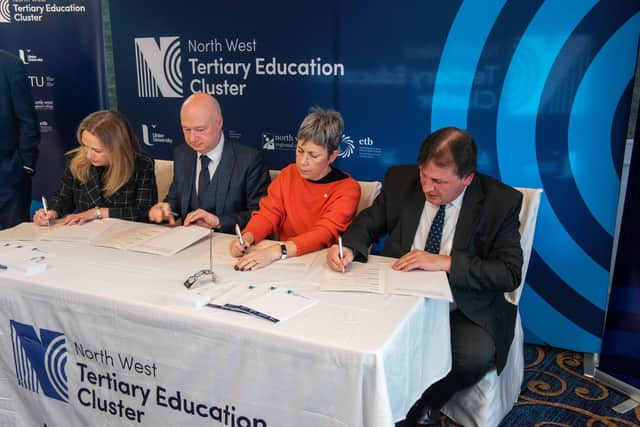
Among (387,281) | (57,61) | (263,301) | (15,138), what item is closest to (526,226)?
(387,281)

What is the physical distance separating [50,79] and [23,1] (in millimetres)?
668

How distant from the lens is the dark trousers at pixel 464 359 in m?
2.18

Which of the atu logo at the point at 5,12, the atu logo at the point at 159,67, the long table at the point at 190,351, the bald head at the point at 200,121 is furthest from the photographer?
the atu logo at the point at 5,12

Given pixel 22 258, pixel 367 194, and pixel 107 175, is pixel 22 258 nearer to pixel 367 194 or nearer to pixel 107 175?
pixel 107 175

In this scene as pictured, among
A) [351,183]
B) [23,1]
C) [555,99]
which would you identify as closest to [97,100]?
[23,1]

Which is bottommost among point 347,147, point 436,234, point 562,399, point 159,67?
point 562,399

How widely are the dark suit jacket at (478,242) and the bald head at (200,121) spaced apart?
93 cm

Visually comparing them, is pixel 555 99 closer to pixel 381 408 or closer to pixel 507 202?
pixel 507 202

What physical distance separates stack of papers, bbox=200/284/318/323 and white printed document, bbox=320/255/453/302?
14 centimetres

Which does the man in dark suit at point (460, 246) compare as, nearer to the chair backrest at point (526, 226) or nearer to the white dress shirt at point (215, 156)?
the chair backrest at point (526, 226)

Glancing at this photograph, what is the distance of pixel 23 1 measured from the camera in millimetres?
4598

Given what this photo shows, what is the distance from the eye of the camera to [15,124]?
154 inches

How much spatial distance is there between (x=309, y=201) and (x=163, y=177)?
1124 millimetres

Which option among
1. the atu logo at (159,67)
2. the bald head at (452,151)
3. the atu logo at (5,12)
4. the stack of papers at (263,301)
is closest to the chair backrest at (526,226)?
the bald head at (452,151)
